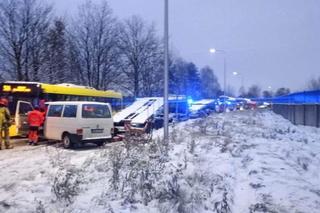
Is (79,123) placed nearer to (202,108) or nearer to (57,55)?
(202,108)

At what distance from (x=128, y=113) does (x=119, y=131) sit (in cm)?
191

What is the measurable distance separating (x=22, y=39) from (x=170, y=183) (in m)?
41.7

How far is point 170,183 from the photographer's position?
28.7ft

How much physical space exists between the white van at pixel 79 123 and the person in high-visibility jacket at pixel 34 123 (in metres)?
0.51

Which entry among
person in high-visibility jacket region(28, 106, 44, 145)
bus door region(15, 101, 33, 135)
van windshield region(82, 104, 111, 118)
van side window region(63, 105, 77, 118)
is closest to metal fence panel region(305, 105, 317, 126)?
van windshield region(82, 104, 111, 118)

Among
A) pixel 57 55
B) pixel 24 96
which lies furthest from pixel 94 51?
pixel 24 96

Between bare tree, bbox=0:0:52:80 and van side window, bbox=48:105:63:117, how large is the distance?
27.9m

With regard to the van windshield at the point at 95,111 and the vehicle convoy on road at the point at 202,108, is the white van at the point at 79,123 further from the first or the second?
the vehicle convoy on road at the point at 202,108

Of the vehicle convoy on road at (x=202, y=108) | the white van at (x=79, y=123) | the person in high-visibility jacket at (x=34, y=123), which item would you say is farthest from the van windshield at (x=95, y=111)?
the vehicle convoy on road at (x=202, y=108)

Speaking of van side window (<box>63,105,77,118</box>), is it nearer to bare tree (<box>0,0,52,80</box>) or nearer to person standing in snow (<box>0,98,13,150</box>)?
person standing in snow (<box>0,98,13,150</box>)

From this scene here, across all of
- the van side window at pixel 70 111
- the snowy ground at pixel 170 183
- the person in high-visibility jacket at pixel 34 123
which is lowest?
the snowy ground at pixel 170 183

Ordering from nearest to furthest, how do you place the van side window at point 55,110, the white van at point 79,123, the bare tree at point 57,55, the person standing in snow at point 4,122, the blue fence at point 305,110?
the white van at point 79,123 → the person standing in snow at point 4,122 → the van side window at point 55,110 → the blue fence at point 305,110 → the bare tree at point 57,55

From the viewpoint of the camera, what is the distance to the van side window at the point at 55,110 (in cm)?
1884

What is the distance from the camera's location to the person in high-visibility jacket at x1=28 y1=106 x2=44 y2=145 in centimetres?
1964
